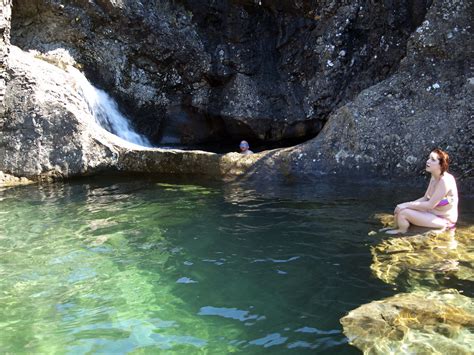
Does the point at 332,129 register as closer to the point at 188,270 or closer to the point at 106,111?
the point at 188,270

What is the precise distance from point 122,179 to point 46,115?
2.15 metres

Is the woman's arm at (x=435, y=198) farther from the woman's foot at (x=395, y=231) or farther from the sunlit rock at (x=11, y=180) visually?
the sunlit rock at (x=11, y=180)

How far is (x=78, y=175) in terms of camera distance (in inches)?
448

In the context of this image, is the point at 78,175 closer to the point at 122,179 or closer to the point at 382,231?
the point at 122,179

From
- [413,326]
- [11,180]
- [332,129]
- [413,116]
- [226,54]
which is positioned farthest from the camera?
[226,54]

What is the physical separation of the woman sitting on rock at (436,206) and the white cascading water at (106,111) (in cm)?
845

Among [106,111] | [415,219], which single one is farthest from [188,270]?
[106,111]

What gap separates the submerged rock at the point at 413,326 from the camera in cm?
397

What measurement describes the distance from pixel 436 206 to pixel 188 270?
344 centimetres

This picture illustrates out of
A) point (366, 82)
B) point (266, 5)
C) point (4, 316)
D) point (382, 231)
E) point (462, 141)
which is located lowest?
point (4, 316)

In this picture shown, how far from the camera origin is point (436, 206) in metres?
→ 6.94

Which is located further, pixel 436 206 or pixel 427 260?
pixel 436 206

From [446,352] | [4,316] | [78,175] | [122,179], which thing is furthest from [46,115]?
[446,352]

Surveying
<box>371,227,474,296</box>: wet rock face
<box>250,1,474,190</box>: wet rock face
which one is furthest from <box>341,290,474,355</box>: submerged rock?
<box>250,1,474,190</box>: wet rock face
